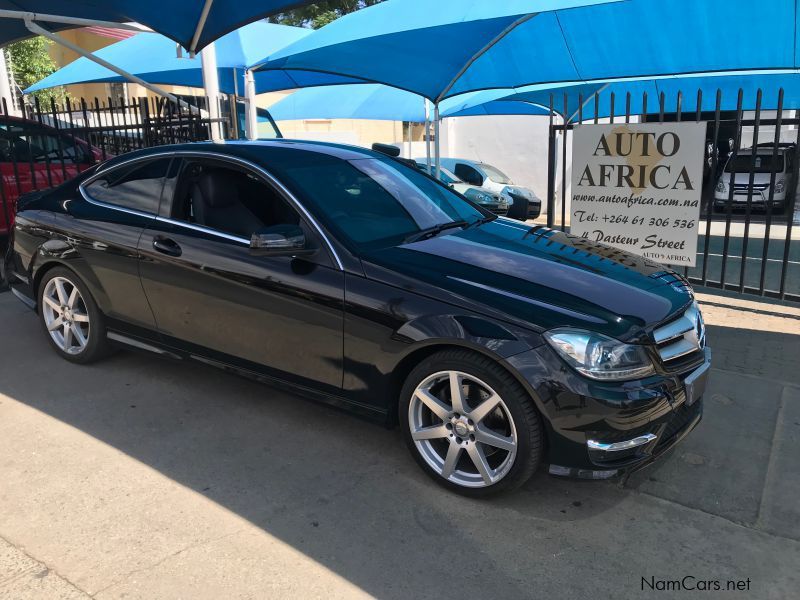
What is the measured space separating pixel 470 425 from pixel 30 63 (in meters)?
18.7

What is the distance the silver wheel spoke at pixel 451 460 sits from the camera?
312 centimetres

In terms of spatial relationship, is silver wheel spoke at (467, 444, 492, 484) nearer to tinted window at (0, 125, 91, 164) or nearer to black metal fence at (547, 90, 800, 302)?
black metal fence at (547, 90, 800, 302)

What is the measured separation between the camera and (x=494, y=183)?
14969mm

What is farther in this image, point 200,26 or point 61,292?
point 200,26

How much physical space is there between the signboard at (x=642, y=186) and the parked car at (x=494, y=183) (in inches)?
310

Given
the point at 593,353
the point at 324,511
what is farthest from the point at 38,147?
the point at 593,353

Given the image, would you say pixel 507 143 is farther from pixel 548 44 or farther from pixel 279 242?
pixel 279 242

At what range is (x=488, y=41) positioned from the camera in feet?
26.1

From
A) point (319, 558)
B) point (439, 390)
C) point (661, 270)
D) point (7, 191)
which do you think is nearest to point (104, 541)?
point (319, 558)

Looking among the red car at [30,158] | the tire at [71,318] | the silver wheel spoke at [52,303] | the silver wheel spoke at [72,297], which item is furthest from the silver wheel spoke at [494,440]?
the red car at [30,158]

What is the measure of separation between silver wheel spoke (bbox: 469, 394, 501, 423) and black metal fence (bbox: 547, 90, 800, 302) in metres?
3.68

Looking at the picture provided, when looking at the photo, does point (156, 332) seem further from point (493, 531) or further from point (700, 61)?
point (700, 61)

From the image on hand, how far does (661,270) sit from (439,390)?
154cm

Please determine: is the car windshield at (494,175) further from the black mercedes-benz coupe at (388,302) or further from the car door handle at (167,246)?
the car door handle at (167,246)
